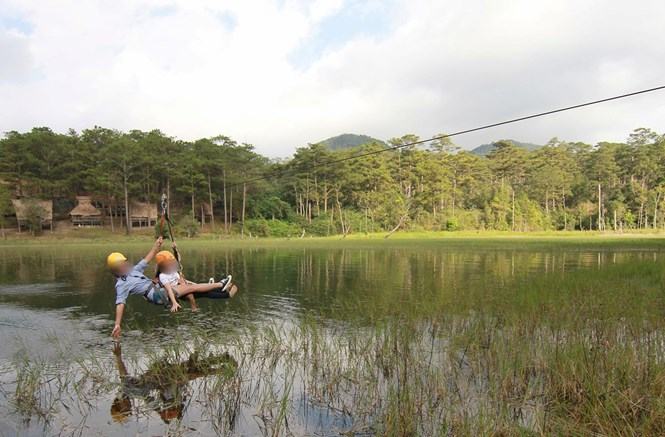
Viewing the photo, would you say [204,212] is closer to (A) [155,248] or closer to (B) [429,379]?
(A) [155,248]

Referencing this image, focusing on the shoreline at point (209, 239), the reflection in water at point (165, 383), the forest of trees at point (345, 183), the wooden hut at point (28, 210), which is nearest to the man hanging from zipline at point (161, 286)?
the reflection in water at point (165, 383)

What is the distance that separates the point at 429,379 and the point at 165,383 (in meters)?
4.01

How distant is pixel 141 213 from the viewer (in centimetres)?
6538

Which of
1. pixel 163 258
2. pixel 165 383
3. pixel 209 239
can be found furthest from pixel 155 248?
pixel 209 239

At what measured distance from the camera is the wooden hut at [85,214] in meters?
62.5

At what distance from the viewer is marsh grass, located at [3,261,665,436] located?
523 centimetres

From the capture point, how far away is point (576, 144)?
9919 centimetres

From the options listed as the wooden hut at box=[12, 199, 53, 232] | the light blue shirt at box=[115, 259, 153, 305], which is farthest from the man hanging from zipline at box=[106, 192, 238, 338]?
the wooden hut at box=[12, 199, 53, 232]

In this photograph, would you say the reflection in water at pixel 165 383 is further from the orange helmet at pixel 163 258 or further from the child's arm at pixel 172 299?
the orange helmet at pixel 163 258

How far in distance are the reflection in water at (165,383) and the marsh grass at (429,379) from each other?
0.23 ft

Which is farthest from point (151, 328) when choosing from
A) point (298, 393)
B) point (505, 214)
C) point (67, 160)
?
point (505, 214)

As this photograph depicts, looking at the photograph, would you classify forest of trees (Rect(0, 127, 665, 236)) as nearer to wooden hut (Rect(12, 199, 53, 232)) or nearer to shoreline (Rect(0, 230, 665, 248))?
wooden hut (Rect(12, 199, 53, 232))

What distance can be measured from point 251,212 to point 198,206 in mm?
8092

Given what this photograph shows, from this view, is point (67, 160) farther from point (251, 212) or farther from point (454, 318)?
point (454, 318)
